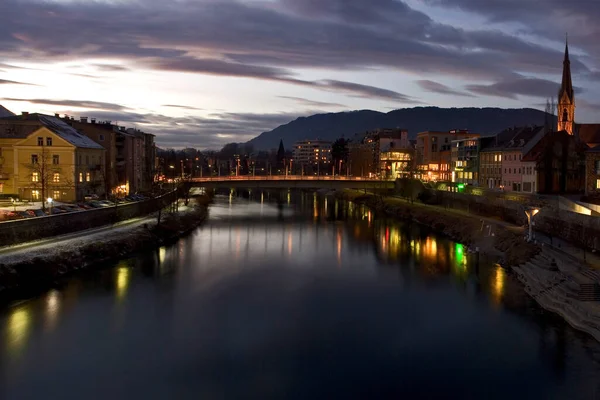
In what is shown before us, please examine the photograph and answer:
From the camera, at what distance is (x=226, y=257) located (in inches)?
1569

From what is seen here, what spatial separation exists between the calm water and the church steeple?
50107 millimetres

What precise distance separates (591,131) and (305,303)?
46.3m

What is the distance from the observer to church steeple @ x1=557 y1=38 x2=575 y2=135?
79631 millimetres

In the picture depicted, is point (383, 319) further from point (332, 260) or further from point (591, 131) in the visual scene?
point (591, 131)

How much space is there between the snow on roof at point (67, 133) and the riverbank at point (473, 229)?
31.8 meters

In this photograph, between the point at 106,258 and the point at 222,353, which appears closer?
the point at 222,353

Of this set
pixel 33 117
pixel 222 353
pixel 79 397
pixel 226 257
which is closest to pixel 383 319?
pixel 222 353

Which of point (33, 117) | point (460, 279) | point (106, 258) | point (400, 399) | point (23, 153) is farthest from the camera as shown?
point (33, 117)

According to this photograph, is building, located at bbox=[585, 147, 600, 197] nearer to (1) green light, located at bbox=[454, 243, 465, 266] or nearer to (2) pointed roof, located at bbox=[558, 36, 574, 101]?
(1) green light, located at bbox=[454, 243, 465, 266]

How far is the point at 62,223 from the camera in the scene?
3762 centimetres

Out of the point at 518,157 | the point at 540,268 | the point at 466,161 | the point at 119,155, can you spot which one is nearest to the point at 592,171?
the point at 518,157

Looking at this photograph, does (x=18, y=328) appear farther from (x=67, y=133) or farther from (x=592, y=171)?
(x=592, y=171)

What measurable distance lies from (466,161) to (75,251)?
193 ft

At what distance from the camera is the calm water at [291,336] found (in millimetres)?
18328
